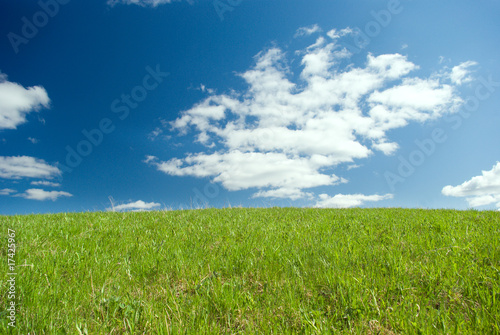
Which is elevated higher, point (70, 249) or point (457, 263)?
point (70, 249)

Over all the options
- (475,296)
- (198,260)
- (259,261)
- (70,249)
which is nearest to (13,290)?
(70,249)

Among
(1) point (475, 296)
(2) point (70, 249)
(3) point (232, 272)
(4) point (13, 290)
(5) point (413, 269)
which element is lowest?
(1) point (475, 296)

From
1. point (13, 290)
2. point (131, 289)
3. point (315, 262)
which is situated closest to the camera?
point (13, 290)

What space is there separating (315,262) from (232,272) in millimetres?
1168

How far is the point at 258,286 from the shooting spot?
333cm

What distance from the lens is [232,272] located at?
3.69 m

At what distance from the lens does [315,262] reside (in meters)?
3.81

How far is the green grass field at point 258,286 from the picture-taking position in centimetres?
251

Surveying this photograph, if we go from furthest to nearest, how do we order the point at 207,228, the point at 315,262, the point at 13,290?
the point at 207,228 < the point at 315,262 < the point at 13,290

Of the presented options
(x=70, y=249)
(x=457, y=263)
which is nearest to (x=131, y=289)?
(x=70, y=249)

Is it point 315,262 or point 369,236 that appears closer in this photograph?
point 315,262

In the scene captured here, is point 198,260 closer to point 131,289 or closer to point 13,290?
point 131,289

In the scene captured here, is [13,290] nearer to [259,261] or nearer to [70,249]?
[70,249]

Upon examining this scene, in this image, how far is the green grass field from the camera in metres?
2.51
